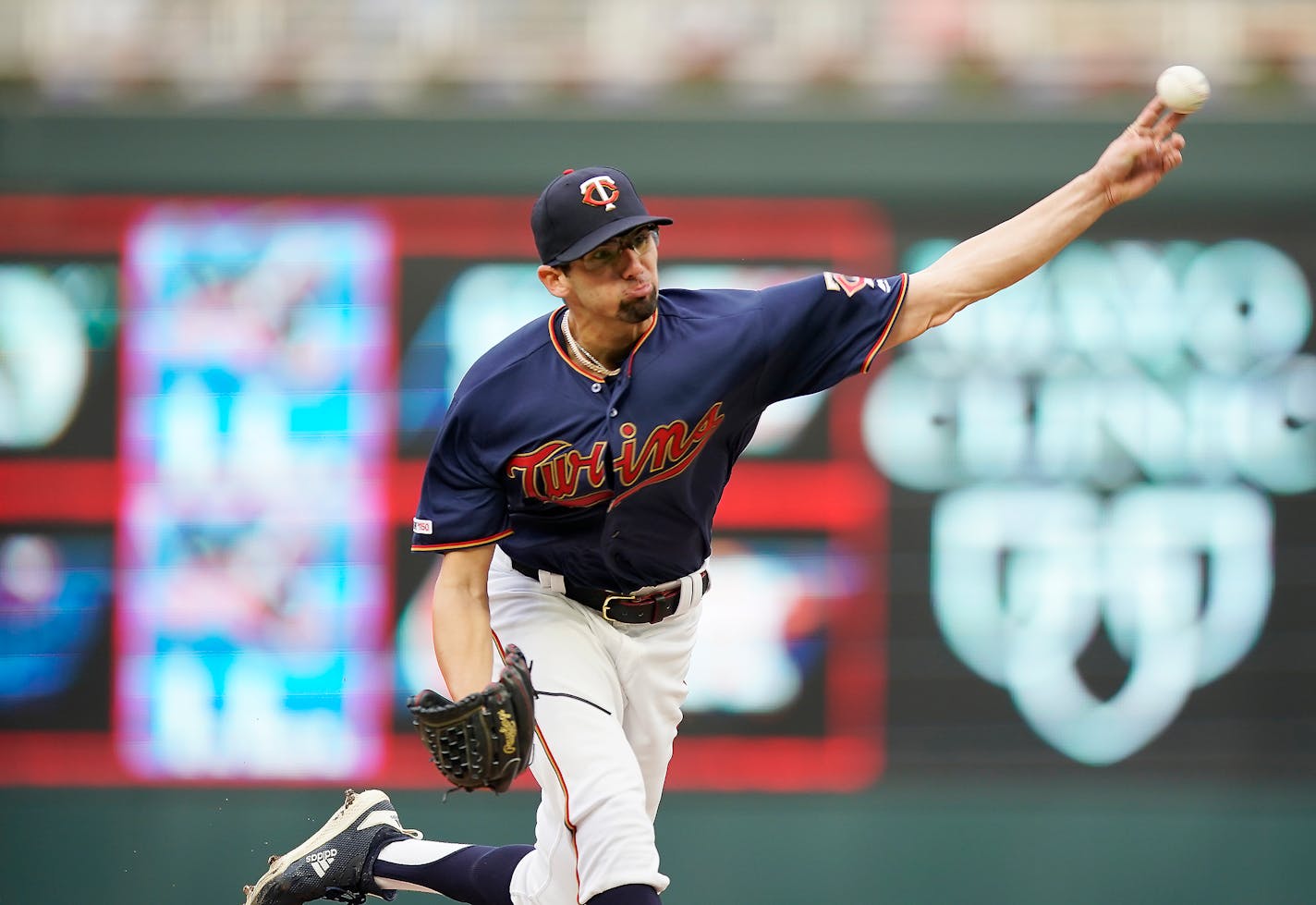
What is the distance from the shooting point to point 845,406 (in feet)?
20.6

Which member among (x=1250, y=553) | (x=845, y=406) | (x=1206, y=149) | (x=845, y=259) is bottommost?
(x=1250, y=553)

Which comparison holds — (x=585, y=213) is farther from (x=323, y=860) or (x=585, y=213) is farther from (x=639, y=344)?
(x=323, y=860)

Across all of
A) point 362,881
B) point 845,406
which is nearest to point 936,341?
point 845,406

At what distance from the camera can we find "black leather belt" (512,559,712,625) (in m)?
3.69

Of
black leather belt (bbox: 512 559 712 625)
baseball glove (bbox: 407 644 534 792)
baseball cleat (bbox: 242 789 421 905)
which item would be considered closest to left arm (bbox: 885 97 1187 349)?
black leather belt (bbox: 512 559 712 625)

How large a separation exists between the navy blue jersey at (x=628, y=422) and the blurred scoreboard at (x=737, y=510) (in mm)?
2555

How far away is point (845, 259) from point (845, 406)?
53cm

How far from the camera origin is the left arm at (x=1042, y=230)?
11.3ft

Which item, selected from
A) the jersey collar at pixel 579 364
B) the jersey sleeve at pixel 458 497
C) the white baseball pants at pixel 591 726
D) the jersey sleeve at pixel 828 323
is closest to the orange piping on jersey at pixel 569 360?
the jersey collar at pixel 579 364

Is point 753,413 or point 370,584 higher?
point 753,413

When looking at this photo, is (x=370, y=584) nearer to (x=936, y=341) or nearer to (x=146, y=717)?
(x=146, y=717)

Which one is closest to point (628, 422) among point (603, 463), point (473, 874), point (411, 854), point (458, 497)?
point (603, 463)

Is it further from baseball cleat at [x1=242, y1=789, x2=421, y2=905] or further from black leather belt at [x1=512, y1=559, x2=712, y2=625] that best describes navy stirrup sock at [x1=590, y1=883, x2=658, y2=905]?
baseball cleat at [x1=242, y1=789, x2=421, y2=905]

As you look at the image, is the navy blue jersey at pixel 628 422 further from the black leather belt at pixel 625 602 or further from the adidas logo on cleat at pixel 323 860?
the adidas logo on cleat at pixel 323 860
